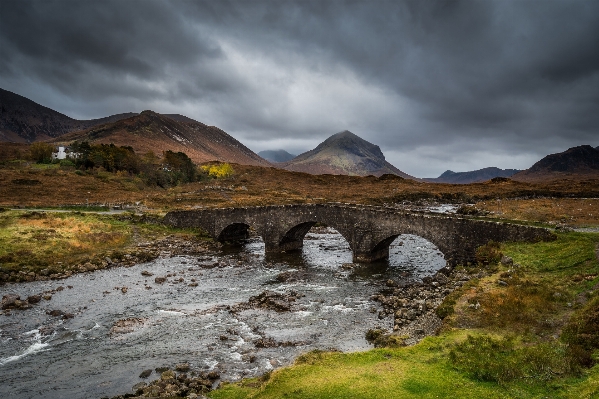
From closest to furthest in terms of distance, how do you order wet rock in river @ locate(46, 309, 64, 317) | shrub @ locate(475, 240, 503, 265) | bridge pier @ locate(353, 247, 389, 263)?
wet rock in river @ locate(46, 309, 64, 317) < shrub @ locate(475, 240, 503, 265) < bridge pier @ locate(353, 247, 389, 263)

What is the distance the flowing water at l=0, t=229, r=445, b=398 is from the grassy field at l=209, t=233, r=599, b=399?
4.71 meters

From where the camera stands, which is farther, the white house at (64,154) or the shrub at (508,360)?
the white house at (64,154)

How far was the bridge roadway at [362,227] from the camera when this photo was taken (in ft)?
94.5

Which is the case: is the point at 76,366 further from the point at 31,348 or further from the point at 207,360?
the point at 207,360

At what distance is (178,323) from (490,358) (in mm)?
17278

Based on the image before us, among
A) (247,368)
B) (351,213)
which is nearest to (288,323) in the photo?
(247,368)

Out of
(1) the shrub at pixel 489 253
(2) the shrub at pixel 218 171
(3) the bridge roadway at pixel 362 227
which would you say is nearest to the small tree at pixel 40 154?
(2) the shrub at pixel 218 171

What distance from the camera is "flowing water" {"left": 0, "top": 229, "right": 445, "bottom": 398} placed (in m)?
17.6

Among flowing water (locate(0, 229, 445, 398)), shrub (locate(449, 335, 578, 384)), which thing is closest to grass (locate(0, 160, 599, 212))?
flowing water (locate(0, 229, 445, 398))

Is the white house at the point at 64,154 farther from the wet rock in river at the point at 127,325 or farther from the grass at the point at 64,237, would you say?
the wet rock in river at the point at 127,325

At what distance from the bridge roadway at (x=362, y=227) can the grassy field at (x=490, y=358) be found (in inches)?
336

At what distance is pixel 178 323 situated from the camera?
76.4ft

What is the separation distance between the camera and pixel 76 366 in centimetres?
1819

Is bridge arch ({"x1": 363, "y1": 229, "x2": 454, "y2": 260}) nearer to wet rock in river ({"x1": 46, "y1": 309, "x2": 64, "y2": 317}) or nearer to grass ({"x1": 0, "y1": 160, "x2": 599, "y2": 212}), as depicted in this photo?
grass ({"x1": 0, "y1": 160, "x2": 599, "y2": 212})
